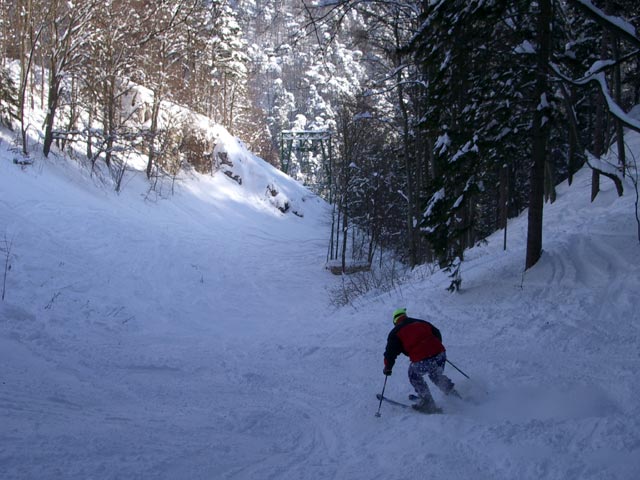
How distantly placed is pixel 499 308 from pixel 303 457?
5417 millimetres

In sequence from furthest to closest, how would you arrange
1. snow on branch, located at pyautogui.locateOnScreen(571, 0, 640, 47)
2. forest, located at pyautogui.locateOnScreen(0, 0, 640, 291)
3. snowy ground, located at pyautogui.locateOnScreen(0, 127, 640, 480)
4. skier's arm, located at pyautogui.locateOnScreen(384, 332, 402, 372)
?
skier's arm, located at pyautogui.locateOnScreen(384, 332, 402, 372), forest, located at pyautogui.locateOnScreen(0, 0, 640, 291), snowy ground, located at pyautogui.locateOnScreen(0, 127, 640, 480), snow on branch, located at pyautogui.locateOnScreen(571, 0, 640, 47)

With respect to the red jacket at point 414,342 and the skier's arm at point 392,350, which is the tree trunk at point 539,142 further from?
the skier's arm at point 392,350

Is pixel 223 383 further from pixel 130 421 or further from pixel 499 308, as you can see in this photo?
pixel 499 308

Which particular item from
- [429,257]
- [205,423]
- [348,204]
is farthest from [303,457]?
[348,204]

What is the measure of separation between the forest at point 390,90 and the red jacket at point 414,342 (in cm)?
274

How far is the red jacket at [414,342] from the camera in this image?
5.77 metres

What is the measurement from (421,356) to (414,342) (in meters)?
0.19

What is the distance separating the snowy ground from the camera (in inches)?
171

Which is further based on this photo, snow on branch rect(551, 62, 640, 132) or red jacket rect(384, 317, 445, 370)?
red jacket rect(384, 317, 445, 370)

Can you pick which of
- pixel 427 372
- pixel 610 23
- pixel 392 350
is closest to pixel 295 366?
pixel 392 350

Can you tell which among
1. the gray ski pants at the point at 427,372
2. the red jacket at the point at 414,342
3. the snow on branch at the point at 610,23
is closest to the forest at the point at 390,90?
the snow on branch at the point at 610,23

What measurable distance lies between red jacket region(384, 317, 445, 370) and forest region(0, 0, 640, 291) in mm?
2742

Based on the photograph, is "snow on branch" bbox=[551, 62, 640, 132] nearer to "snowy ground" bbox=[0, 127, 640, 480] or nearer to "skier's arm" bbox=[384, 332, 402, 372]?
"snowy ground" bbox=[0, 127, 640, 480]

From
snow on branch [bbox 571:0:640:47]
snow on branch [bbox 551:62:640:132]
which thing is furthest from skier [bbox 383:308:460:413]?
snow on branch [bbox 571:0:640:47]
